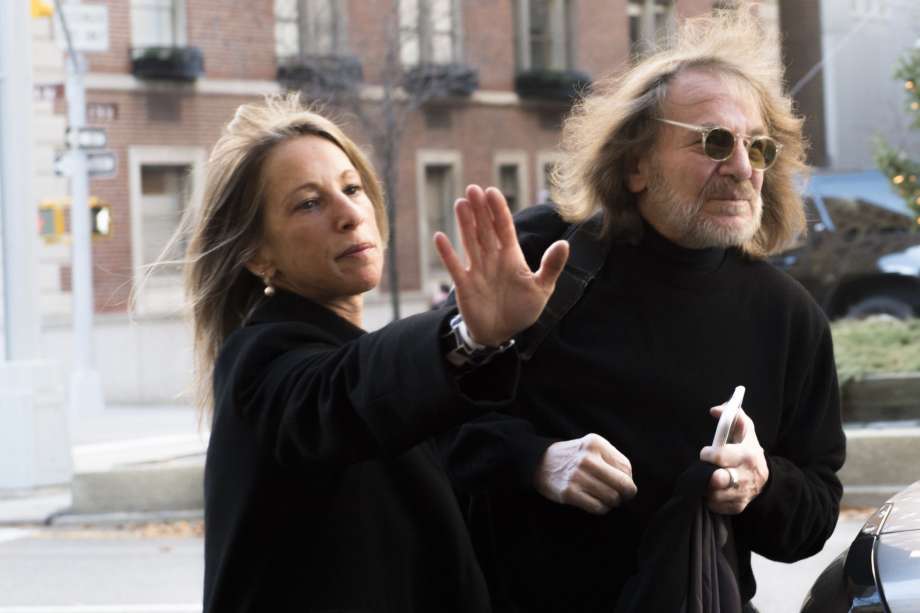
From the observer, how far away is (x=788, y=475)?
280cm

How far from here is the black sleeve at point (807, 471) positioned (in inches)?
110

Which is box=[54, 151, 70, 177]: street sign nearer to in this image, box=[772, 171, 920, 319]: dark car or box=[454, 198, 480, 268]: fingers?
box=[772, 171, 920, 319]: dark car

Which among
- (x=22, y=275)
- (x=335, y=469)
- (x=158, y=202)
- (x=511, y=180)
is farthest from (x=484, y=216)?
(x=511, y=180)

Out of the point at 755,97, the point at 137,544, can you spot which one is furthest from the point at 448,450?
the point at 137,544

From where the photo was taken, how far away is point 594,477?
102 inches

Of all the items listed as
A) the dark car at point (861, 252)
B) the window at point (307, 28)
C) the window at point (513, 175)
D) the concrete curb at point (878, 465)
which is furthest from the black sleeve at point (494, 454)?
the window at point (513, 175)

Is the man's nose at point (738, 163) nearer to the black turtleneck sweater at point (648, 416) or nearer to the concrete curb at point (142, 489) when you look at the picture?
the black turtleneck sweater at point (648, 416)

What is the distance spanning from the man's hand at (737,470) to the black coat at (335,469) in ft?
1.40

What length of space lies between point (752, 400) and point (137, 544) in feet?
23.7

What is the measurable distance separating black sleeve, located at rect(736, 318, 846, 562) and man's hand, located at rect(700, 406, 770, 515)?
0.12 m

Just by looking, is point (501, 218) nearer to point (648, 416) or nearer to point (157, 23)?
point (648, 416)

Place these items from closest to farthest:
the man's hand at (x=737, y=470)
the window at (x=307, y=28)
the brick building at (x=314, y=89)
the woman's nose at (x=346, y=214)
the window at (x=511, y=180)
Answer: the woman's nose at (x=346, y=214)
the man's hand at (x=737, y=470)
the brick building at (x=314, y=89)
the window at (x=307, y=28)
the window at (x=511, y=180)

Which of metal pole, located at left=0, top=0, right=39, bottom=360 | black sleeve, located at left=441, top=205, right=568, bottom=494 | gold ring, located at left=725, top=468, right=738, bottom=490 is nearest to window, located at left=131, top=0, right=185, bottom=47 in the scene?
metal pole, located at left=0, top=0, right=39, bottom=360

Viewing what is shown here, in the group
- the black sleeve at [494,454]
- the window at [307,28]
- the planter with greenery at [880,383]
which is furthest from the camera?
the window at [307,28]
